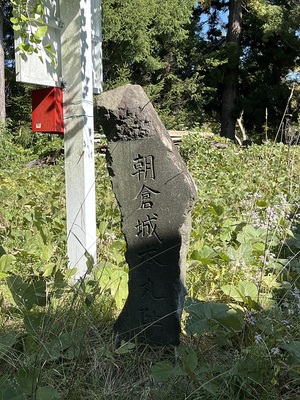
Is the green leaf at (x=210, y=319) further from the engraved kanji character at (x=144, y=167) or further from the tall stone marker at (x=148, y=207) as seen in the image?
the engraved kanji character at (x=144, y=167)

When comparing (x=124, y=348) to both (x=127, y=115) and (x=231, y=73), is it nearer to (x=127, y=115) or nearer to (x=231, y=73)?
(x=127, y=115)

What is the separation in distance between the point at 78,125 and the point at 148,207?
2.94 ft

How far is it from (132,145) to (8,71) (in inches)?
480

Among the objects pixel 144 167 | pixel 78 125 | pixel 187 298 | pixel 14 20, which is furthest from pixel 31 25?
pixel 187 298

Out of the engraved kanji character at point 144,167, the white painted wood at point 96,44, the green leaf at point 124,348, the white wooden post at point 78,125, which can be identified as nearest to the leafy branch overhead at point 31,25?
the white wooden post at point 78,125

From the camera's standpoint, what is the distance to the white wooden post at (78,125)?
268cm

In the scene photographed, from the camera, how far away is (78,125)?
2.70 metres

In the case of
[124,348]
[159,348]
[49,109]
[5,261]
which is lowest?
[159,348]

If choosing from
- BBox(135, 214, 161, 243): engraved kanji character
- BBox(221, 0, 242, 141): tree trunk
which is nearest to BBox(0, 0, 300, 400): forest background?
BBox(135, 214, 161, 243): engraved kanji character

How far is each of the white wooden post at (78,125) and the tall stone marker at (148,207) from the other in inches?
21.5

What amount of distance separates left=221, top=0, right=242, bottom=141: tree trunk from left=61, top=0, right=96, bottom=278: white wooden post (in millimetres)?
12494

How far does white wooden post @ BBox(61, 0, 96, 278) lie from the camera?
2678mm

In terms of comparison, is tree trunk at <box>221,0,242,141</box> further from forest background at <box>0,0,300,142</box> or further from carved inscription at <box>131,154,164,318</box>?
carved inscription at <box>131,154,164,318</box>

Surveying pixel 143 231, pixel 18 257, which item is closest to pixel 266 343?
pixel 143 231
